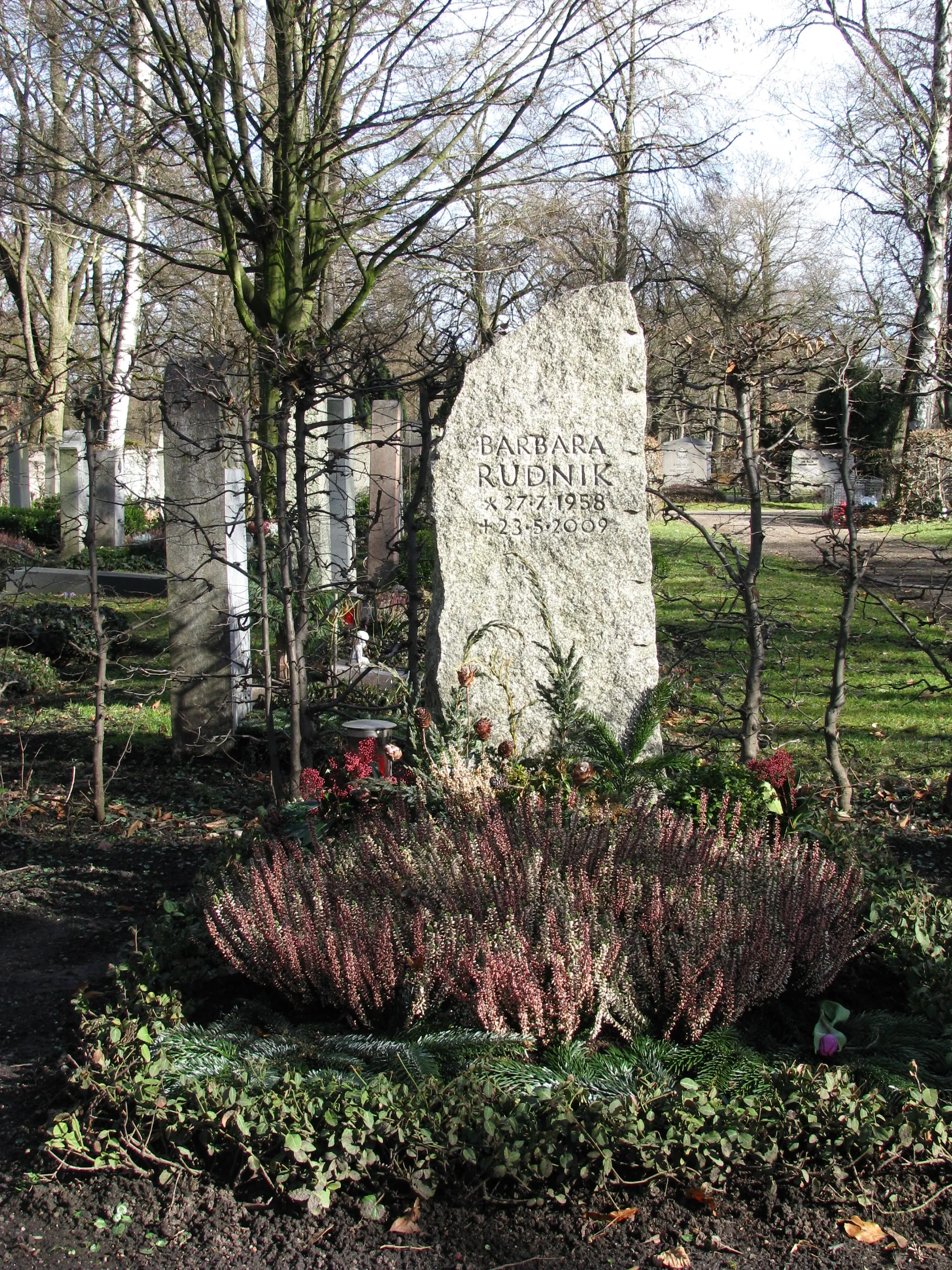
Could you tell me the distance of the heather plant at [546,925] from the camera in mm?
2895

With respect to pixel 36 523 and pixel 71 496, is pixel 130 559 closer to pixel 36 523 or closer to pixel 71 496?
pixel 71 496

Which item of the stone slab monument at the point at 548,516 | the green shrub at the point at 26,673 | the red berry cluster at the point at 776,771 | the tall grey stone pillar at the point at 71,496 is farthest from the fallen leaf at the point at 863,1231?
the tall grey stone pillar at the point at 71,496

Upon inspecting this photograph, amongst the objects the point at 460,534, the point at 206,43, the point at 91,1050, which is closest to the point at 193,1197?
the point at 91,1050

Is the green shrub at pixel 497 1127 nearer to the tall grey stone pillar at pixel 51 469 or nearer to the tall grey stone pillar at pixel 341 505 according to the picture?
the tall grey stone pillar at pixel 341 505

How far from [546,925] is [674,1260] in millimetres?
910

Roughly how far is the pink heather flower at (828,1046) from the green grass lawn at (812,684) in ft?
7.76

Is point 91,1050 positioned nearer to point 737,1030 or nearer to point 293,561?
point 737,1030

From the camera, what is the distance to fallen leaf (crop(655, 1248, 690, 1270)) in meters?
2.28

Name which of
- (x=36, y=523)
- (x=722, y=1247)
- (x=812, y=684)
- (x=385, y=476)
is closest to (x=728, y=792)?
(x=722, y=1247)

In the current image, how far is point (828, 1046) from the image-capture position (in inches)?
110

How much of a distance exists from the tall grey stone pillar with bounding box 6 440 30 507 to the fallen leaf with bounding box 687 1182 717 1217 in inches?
887

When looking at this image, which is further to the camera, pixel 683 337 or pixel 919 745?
pixel 919 745

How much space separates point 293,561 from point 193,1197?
569 cm

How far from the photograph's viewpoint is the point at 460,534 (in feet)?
16.0
